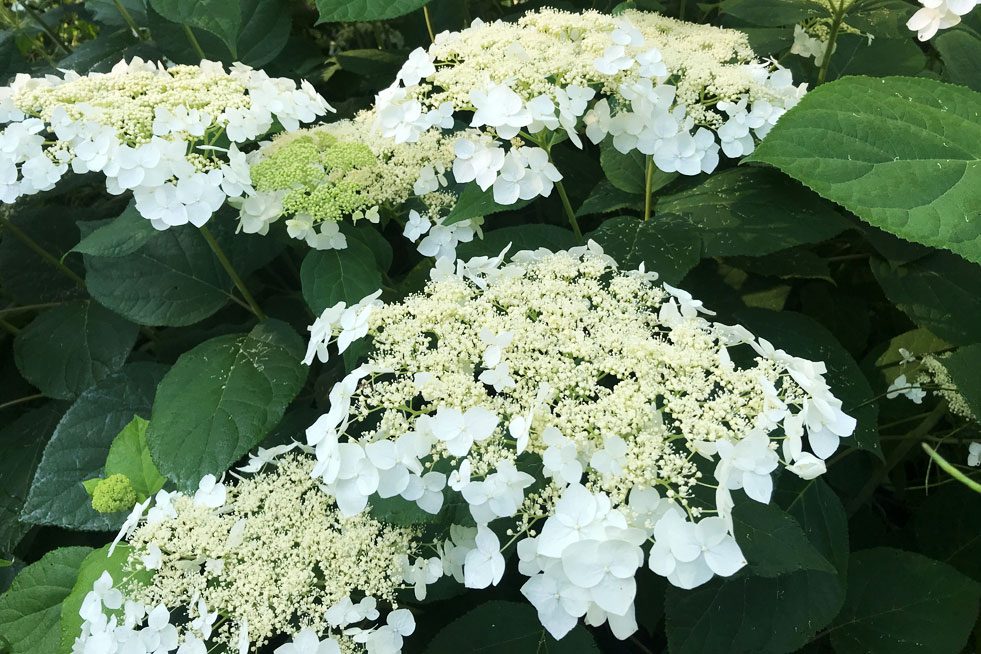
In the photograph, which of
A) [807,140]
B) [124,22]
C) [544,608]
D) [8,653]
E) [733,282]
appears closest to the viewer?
[544,608]

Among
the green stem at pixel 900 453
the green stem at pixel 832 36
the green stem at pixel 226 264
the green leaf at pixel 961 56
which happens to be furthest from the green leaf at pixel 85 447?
the green leaf at pixel 961 56

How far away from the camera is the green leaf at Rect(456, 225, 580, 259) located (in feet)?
4.78

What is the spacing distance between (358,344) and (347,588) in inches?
15.7

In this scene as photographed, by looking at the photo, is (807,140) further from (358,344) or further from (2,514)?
(2,514)

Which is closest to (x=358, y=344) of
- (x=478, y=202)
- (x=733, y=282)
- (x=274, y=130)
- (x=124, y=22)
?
(x=478, y=202)

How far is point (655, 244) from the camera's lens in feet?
4.57

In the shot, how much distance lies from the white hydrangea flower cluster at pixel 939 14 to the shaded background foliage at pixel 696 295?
237mm

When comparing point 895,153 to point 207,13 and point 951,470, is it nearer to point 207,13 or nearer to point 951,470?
point 951,470

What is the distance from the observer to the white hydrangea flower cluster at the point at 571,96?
129 cm

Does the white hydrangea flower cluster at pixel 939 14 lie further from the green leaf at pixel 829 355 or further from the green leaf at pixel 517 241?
the green leaf at pixel 517 241

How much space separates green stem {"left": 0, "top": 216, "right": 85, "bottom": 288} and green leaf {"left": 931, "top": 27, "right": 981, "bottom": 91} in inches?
82.1

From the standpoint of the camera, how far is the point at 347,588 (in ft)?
3.25

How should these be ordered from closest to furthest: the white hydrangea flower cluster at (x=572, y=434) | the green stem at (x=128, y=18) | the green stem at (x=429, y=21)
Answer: the white hydrangea flower cluster at (x=572, y=434), the green stem at (x=429, y=21), the green stem at (x=128, y=18)

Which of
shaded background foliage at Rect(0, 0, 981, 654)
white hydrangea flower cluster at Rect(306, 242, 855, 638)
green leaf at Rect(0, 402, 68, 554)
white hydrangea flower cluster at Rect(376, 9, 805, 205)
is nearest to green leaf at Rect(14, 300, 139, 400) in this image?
shaded background foliage at Rect(0, 0, 981, 654)
